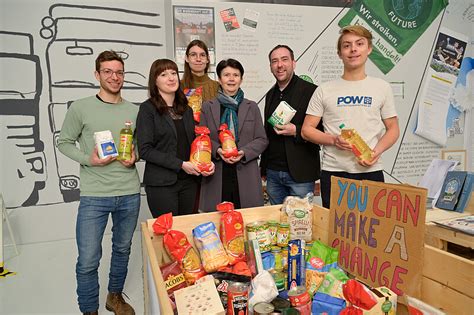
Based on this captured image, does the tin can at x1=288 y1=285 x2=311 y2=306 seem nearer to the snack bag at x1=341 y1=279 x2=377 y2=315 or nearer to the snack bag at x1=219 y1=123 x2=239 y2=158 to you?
the snack bag at x1=341 y1=279 x2=377 y2=315

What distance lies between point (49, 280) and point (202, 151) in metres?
1.66

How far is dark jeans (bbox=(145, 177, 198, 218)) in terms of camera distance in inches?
75.4

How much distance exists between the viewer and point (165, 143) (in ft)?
6.29

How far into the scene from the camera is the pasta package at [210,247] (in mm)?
1273

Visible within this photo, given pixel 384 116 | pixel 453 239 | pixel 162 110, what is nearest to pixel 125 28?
pixel 162 110

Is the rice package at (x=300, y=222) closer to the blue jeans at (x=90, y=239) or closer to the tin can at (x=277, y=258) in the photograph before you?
the tin can at (x=277, y=258)

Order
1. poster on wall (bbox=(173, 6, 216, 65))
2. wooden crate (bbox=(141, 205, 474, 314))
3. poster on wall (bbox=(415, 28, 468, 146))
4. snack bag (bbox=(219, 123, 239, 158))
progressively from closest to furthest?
wooden crate (bbox=(141, 205, 474, 314))
snack bag (bbox=(219, 123, 239, 158))
poster on wall (bbox=(173, 6, 216, 65))
poster on wall (bbox=(415, 28, 468, 146))

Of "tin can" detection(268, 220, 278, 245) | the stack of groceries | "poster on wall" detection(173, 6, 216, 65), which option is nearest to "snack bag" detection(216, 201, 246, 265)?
the stack of groceries

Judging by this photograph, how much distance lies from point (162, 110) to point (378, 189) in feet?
3.89

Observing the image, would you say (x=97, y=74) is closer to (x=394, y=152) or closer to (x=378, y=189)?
(x=378, y=189)

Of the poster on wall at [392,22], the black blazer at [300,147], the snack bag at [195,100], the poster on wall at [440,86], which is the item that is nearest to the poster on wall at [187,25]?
the snack bag at [195,100]

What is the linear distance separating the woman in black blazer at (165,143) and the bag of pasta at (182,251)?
0.53m

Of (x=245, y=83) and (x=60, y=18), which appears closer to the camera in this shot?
(x=60, y=18)

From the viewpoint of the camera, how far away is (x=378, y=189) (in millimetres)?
1194
